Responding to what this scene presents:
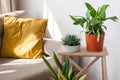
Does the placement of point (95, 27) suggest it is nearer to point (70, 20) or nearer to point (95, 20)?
point (95, 20)

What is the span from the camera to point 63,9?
8.34 feet

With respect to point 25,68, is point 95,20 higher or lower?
higher

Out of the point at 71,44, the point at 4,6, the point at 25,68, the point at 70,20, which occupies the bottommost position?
the point at 25,68

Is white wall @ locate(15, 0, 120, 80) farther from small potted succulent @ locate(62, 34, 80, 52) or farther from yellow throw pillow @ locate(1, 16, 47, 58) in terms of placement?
small potted succulent @ locate(62, 34, 80, 52)

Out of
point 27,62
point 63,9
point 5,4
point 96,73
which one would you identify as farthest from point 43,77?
point 5,4

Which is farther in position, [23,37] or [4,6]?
[4,6]

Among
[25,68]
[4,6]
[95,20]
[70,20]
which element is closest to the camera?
[95,20]

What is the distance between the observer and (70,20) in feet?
8.21

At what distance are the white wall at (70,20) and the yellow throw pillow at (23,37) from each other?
29cm

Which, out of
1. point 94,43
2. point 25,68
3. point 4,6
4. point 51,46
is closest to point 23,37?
point 51,46

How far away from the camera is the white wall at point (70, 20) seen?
222 centimetres

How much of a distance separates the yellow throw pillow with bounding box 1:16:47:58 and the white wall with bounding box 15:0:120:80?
0.29 m

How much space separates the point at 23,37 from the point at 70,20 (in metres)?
0.52

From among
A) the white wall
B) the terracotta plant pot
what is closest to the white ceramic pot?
the terracotta plant pot
